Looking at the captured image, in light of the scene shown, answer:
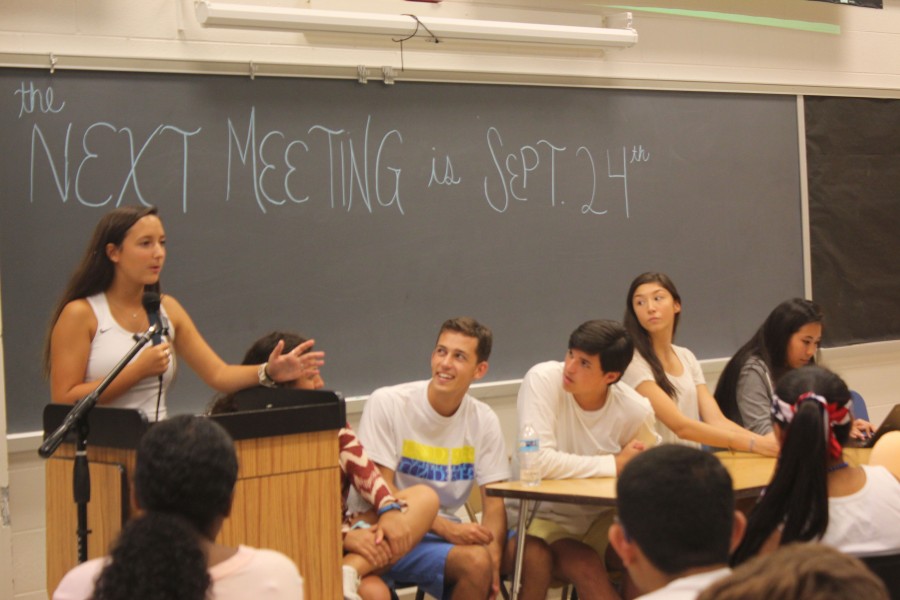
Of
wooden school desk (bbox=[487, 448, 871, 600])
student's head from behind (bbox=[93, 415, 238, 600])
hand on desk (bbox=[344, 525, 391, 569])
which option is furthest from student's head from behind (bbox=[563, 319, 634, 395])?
student's head from behind (bbox=[93, 415, 238, 600])

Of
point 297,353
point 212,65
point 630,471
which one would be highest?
point 212,65

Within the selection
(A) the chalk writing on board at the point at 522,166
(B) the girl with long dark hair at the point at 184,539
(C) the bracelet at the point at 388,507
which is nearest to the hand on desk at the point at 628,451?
(C) the bracelet at the point at 388,507

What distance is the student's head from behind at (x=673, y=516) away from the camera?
159 cm

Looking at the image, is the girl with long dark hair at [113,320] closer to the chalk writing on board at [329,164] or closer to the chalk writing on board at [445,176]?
the chalk writing on board at [329,164]

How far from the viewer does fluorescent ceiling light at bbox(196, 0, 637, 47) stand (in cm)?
381

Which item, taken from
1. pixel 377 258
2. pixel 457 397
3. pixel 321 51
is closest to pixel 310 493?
pixel 457 397

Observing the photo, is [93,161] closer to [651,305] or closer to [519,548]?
[519,548]

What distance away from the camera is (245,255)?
400 centimetres

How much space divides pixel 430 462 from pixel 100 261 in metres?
1.25

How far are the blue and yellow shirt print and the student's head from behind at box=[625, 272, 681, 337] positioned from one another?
1.02m

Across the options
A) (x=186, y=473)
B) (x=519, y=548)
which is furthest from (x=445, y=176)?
(x=186, y=473)

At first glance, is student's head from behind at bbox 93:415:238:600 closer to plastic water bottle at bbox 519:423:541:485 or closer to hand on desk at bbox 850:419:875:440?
plastic water bottle at bbox 519:423:541:485

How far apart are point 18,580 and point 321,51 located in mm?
2316

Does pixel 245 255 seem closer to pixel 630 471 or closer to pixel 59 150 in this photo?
pixel 59 150
